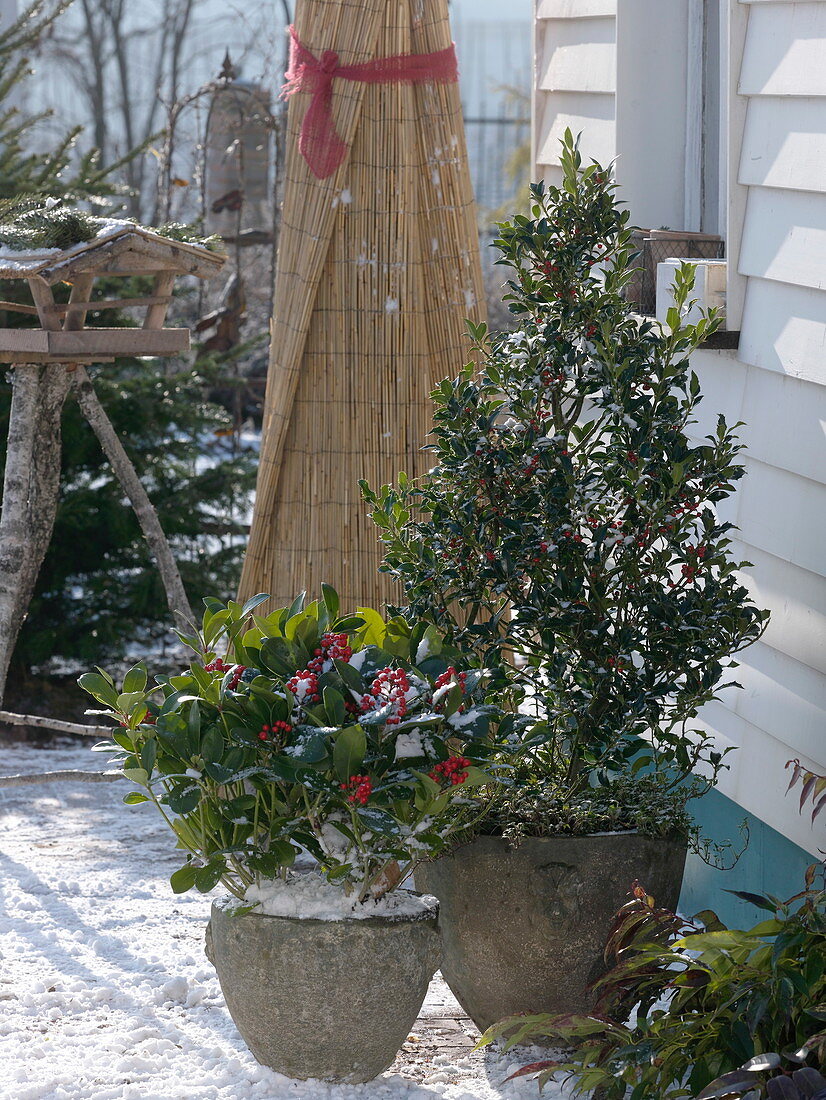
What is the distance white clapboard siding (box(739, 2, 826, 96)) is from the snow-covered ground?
1.87m

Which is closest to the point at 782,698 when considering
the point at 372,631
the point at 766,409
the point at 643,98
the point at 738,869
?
the point at 738,869

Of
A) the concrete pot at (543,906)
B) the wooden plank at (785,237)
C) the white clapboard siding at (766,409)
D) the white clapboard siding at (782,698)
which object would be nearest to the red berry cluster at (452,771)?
the concrete pot at (543,906)

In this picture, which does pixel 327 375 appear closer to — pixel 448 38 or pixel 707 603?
pixel 448 38

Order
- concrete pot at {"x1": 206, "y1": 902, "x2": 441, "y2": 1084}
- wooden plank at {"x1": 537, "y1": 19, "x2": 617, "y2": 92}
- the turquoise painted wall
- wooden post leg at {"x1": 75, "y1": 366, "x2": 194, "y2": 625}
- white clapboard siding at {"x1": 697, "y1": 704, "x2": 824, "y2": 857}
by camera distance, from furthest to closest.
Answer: wooden post leg at {"x1": 75, "y1": 366, "x2": 194, "y2": 625}
wooden plank at {"x1": 537, "y1": 19, "x2": 617, "y2": 92}
the turquoise painted wall
white clapboard siding at {"x1": 697, "y1": 704, "x2": 824, "y2": 857}
concrete pot at {"x1": 206, "y1": 902, "x2": 441, "y2": 1084}

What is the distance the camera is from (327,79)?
10.2 ft

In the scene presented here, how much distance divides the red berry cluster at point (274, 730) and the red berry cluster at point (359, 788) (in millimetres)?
132

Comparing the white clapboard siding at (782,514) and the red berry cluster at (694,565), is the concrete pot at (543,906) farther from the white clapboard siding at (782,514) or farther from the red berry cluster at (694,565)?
the white clapboard siding at (782,514)

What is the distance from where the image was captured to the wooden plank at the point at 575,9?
10.7 ft

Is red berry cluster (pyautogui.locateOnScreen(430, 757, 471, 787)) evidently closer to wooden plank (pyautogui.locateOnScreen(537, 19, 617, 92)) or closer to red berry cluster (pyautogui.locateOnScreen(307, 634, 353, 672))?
red berry cluster (pyautogui.locateOnScreen(307, 634, 353, 672))

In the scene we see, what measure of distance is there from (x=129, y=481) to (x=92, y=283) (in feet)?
1.93

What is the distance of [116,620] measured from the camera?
4.78 m

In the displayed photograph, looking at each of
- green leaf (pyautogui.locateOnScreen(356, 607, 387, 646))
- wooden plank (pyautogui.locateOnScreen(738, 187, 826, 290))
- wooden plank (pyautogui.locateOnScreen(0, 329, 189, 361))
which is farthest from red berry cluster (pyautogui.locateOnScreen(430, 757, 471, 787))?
wooden plank (pyautogui.locateOnScreen(0, 329, 189, 361))

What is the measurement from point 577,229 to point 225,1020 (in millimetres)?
1696

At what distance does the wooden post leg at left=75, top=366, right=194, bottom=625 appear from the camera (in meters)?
3.47
